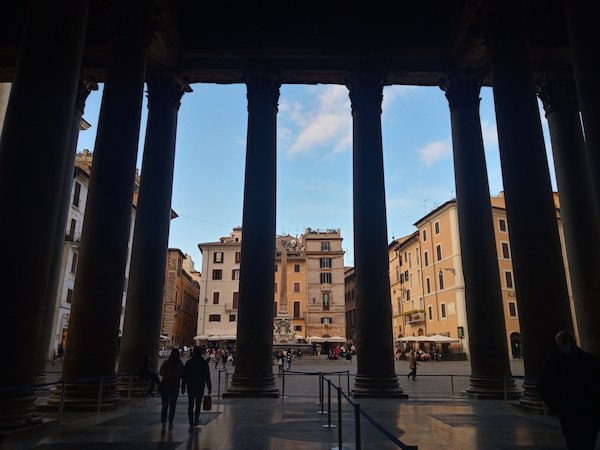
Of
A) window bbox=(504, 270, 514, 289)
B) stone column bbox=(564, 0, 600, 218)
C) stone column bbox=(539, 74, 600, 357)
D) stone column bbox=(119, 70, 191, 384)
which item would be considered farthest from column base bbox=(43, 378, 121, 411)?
window bbox=(504, 270, 514, 289)

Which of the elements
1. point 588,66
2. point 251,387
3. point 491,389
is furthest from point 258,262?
point 588,66

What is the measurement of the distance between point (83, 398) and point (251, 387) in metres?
4.44

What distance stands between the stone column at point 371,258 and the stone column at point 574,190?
5.36 metres

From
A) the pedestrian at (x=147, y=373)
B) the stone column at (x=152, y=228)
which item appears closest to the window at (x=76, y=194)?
the stone column at (x=152, y=228)

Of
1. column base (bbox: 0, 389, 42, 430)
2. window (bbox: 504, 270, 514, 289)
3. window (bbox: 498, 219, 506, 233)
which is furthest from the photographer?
window (bbox: 498, 219, 506, 233)

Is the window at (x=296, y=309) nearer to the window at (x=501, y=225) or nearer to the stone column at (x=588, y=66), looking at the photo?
the window at (x=501, y=225)

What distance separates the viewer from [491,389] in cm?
1249

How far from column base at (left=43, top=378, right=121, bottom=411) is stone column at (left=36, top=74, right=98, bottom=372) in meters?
4.71

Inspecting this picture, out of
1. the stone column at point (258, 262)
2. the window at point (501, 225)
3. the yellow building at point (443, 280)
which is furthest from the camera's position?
the window at point (501, 225)

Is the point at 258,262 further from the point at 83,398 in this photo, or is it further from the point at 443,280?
the point at 443,280

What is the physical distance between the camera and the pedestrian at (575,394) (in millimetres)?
4680

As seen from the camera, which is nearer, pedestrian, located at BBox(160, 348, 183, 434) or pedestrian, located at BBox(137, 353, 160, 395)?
pedestrian, located at BBox(160, 348, 183, 434)

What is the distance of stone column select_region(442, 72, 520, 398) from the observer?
→ 506 inches

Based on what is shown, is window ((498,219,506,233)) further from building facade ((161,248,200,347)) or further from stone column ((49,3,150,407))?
stone column ((49,3,150,407))
